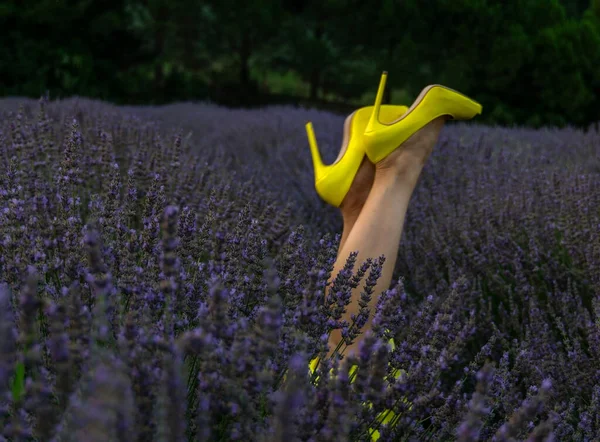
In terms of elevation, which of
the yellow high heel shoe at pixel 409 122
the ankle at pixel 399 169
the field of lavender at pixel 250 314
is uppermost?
the yellow high heel shoe at pixel 409 122

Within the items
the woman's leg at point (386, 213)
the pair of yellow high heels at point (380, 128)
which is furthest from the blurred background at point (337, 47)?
the woman's leg at point (386, 213)

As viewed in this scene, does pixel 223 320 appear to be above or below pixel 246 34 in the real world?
below

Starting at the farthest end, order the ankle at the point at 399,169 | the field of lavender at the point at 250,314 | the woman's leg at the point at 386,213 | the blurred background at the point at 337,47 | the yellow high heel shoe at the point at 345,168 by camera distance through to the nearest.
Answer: the blurred background at the point at 337,47, the yellow high heel shoe at the point at 345,168, the ankle at the point at 399,169, the woman's leg at the point at 386,213, the field of lavender at the point at 250,314

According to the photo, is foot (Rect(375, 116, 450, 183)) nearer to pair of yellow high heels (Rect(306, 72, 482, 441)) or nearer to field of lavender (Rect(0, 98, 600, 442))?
pair of yellow high heels (Rect(306, 72, 482, 441))

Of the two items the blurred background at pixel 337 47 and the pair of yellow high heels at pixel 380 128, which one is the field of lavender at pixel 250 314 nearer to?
the pair of yellow high heels at pixel 380 128

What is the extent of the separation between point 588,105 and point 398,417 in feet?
37.5

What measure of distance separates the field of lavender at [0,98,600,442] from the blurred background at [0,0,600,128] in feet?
24.9

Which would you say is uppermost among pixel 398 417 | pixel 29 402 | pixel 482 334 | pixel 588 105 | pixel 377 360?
pixel 588 105

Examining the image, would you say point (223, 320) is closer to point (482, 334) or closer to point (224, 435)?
point (224, 435)

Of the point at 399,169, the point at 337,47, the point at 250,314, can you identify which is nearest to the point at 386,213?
the point at 399,169

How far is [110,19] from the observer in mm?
11164

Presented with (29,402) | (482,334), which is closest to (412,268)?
(482,334)

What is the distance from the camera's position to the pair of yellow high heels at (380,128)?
80.9 inches

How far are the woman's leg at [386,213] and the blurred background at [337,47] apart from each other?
8.19 m
